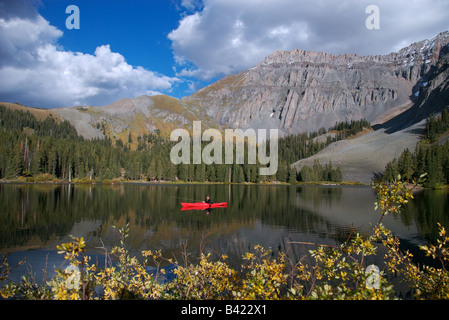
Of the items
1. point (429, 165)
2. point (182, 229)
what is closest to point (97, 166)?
point (182, 229)

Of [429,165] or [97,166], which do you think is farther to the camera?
[97,166]

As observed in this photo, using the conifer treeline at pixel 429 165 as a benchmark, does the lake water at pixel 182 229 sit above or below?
below

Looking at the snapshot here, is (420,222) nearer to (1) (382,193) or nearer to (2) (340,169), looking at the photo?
(1) (382,193)

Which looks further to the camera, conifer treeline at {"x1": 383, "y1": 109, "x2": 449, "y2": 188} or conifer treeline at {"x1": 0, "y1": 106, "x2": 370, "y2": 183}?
conifer treeline at {"x1": 0, "y1": 106, "x2": 370, "y2": 183}

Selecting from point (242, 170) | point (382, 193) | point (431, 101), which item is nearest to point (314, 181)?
point (242, 170)

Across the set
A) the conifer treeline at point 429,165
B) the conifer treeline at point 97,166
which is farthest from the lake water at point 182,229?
the conifer treeline at point 97,166

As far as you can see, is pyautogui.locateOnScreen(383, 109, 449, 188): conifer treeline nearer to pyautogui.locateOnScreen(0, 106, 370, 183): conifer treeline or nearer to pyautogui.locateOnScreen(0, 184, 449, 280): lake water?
pyautogui.locateOnScreen(0, 106, 370, 183): conifer treeline

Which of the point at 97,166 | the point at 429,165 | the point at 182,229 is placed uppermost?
the point at 429,165

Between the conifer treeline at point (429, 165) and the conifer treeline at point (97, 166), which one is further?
the conifer treeline at point (97, 166)

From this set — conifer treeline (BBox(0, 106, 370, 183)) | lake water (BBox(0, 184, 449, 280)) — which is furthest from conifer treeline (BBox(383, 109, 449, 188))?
lake water (BBox(0, 184, 449, 280))

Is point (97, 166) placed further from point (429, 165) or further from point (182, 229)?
point (429, 165)

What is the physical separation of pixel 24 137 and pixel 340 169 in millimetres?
176337

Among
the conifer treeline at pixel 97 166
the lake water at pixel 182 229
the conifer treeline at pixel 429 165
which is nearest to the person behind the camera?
the lake water at pixel 182 229

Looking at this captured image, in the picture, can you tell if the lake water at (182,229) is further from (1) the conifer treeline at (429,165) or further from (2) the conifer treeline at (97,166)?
(2) the conifer treeline at (97,166)
